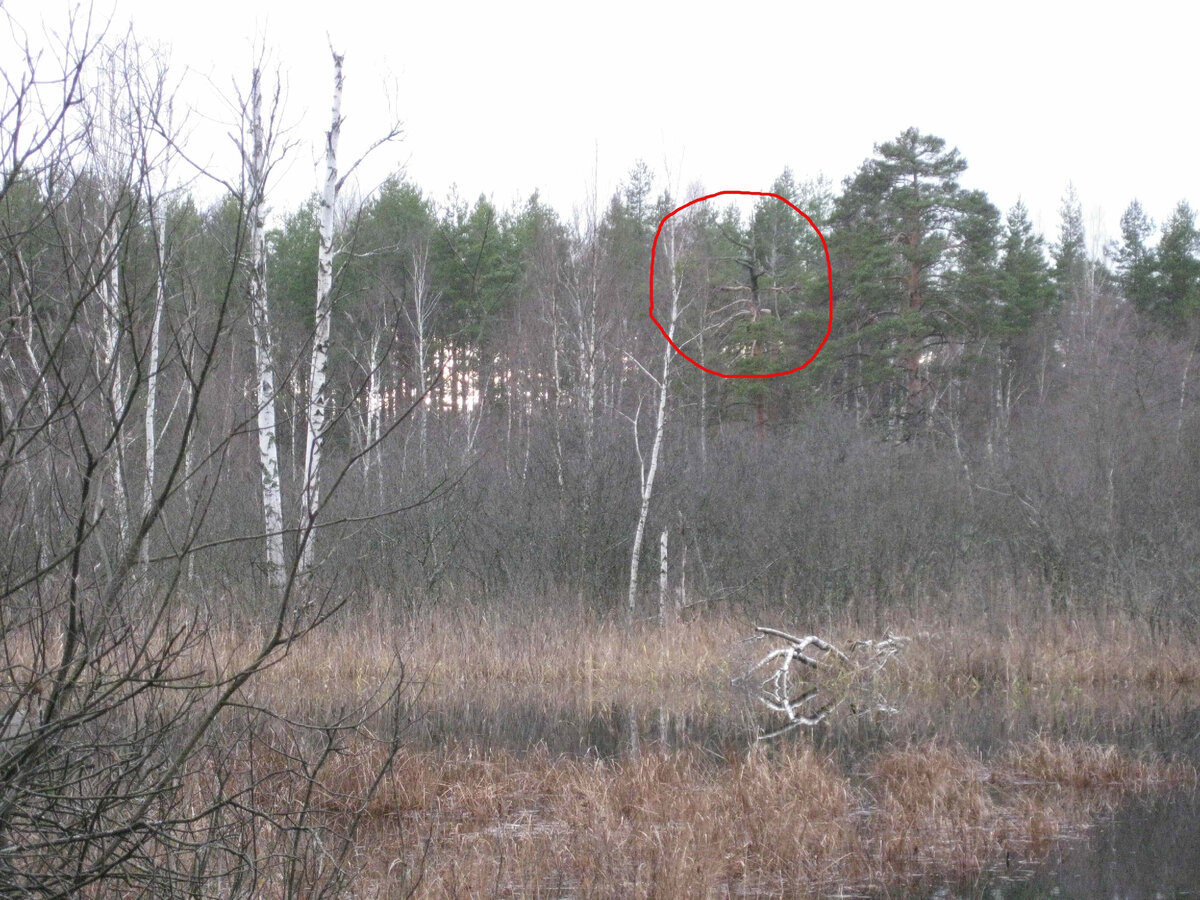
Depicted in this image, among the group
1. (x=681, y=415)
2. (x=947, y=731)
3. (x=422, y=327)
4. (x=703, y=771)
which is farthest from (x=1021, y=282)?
(x=703, y=771)

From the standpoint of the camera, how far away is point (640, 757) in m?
8.38

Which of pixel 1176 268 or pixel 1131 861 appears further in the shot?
pixel 1176 268

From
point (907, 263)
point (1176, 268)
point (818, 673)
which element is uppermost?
point (1176, 268)

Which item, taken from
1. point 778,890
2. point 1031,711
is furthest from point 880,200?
point 778,890

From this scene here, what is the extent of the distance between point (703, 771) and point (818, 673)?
14.4 feet

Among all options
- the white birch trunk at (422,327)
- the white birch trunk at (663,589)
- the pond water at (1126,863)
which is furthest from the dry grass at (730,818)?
the white birch trunk at (422,327)

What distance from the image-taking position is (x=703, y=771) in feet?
26.9

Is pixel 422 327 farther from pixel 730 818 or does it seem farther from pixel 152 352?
pixel 730 818

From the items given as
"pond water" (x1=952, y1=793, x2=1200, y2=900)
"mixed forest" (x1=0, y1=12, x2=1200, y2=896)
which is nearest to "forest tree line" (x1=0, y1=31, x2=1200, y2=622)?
"mixed forest" (x1=0, y1=12, x2=1200, y2=896)

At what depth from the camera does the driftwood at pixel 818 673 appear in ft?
36.5

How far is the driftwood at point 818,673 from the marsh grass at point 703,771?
26cm

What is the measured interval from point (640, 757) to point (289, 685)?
13.6 ft

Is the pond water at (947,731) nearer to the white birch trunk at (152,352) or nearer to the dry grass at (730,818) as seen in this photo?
the dry grass at (730,818)

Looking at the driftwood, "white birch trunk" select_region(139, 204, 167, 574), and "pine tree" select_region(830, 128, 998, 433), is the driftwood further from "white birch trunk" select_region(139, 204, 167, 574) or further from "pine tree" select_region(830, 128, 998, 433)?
"pine tree" select_region(830, 128, 998, 433)
